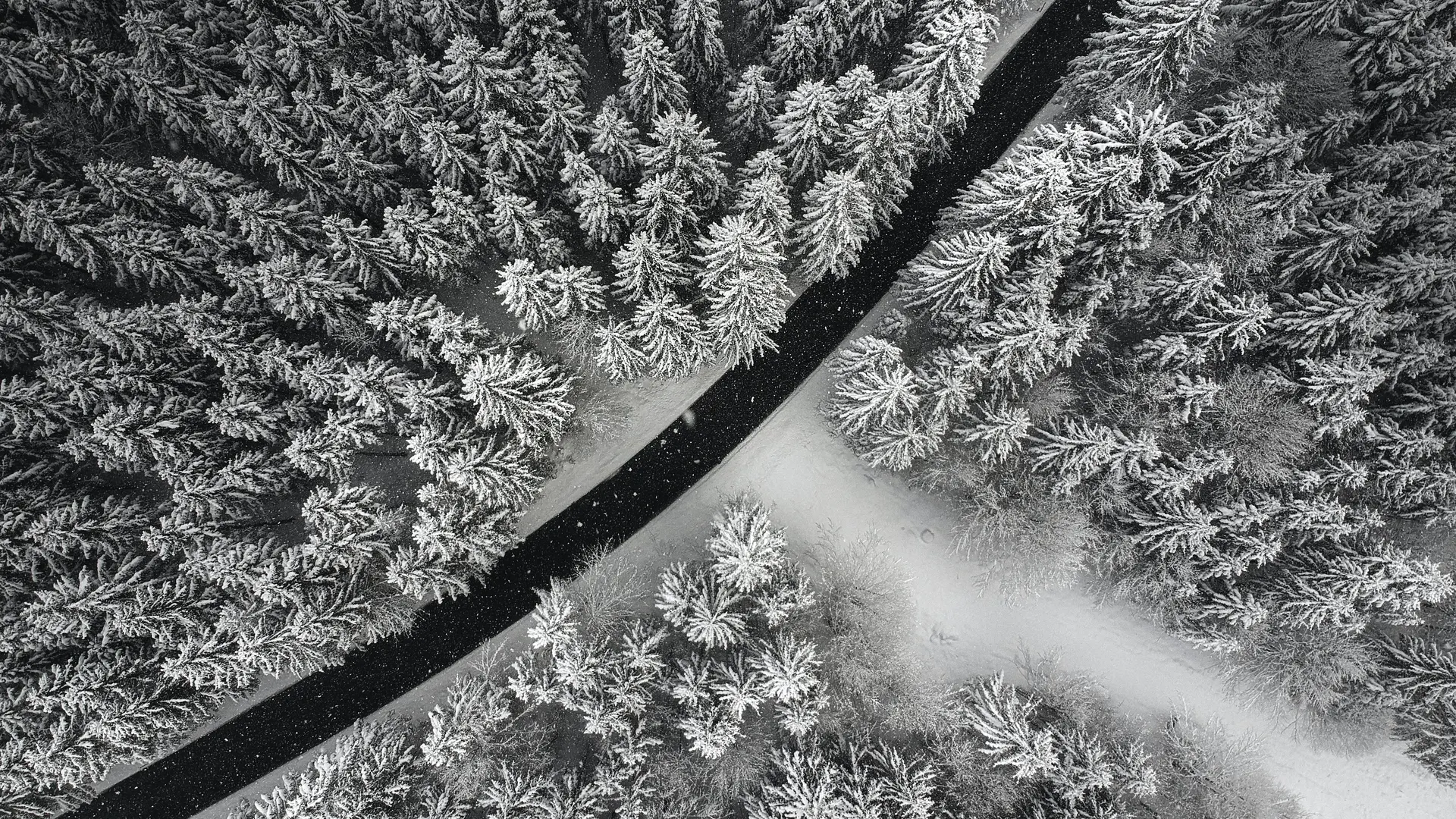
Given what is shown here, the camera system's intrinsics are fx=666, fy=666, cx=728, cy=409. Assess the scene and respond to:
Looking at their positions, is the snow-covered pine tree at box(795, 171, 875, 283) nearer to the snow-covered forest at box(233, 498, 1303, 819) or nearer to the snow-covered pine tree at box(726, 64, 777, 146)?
the snow-covered pine tree at box(726, 64, 777, 146)

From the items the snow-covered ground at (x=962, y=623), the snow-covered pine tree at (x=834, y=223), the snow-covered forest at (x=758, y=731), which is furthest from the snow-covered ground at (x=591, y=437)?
the snow-covered pine tree at (x=834, y=223)

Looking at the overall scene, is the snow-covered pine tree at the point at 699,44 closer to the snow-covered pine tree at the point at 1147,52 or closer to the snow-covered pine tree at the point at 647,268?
the snow-covered pine tree at the point at 647,268

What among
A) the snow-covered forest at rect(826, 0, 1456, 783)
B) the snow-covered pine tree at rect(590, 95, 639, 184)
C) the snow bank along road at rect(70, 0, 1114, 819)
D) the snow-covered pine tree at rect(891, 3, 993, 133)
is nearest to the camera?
the snow-covered pine tree at rect(891, 3, 993, 133)

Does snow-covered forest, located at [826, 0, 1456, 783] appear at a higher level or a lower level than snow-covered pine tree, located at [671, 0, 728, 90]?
lower

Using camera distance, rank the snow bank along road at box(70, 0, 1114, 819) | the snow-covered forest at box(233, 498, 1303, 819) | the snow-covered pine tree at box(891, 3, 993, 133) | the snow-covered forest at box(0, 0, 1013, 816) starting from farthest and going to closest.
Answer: the snow bank along road at box(70, 0, 1114, 819)
the snow-covered forest at box(233, 498, 1303, 819)
the snow-covered forest at box(0, 0, 1013, 816)
the snow-covered pine tree at box(891, 3, 993, 133)

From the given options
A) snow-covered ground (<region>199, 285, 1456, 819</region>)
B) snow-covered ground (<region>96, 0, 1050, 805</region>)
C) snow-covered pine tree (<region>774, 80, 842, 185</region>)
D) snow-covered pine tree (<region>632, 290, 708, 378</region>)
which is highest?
snow-covered pine tree (<region>774, 80, 842, 185</region>)

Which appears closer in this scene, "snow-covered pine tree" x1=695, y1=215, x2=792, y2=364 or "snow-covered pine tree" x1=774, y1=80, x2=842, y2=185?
"snow-covered pine tree" x1=695, y1=215, x2=792, y2=364

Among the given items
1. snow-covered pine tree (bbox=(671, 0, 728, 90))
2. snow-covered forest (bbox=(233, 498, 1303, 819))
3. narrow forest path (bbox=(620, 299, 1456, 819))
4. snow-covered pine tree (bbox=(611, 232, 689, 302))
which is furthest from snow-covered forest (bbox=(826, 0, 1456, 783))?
snow-covered pine tree (bbox=(671, 0, 728, 90))

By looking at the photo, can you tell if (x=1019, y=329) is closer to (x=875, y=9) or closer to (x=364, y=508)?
(x=875, y=9)
